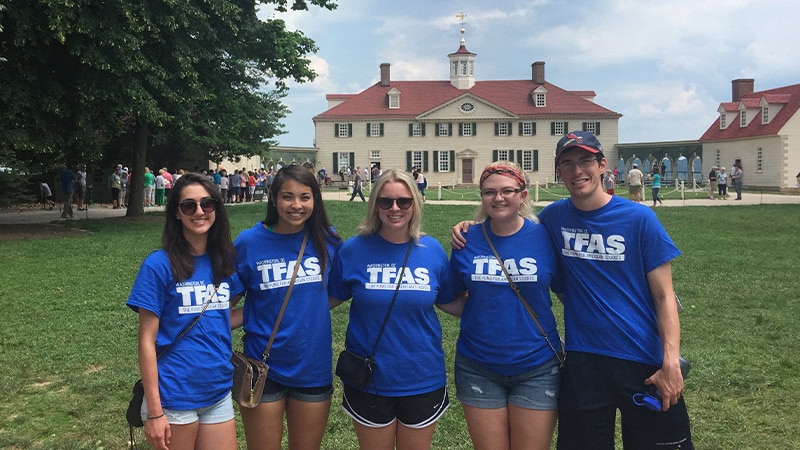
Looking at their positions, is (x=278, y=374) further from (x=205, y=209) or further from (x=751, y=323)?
(x=751, y=323)

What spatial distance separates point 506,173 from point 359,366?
1215 mm

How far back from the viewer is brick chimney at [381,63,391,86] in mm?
65938

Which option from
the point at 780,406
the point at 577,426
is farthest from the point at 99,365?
the point at 780,406

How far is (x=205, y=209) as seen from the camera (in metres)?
3.11

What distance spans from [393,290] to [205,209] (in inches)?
39.2

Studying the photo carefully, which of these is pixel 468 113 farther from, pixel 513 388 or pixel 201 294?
pixel 201 294

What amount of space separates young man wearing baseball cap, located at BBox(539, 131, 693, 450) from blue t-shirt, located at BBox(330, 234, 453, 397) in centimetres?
67

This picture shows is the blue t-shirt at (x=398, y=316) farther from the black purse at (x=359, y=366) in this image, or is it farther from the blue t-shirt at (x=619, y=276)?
the blue t-shirt at (x=619, y=276)

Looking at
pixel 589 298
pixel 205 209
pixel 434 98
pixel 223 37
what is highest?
pixel 434 98

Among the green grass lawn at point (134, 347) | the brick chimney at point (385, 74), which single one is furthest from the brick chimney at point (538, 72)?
the green grass lawn at point (134, 347)

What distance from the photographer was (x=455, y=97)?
2424 inches

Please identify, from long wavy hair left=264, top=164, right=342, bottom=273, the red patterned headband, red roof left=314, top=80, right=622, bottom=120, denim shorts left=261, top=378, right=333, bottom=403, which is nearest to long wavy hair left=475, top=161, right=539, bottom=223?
the red patterned headband

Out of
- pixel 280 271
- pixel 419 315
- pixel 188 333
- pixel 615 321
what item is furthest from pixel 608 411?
pixel 188 333

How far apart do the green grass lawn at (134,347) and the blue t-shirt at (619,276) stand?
1882 millimetres
